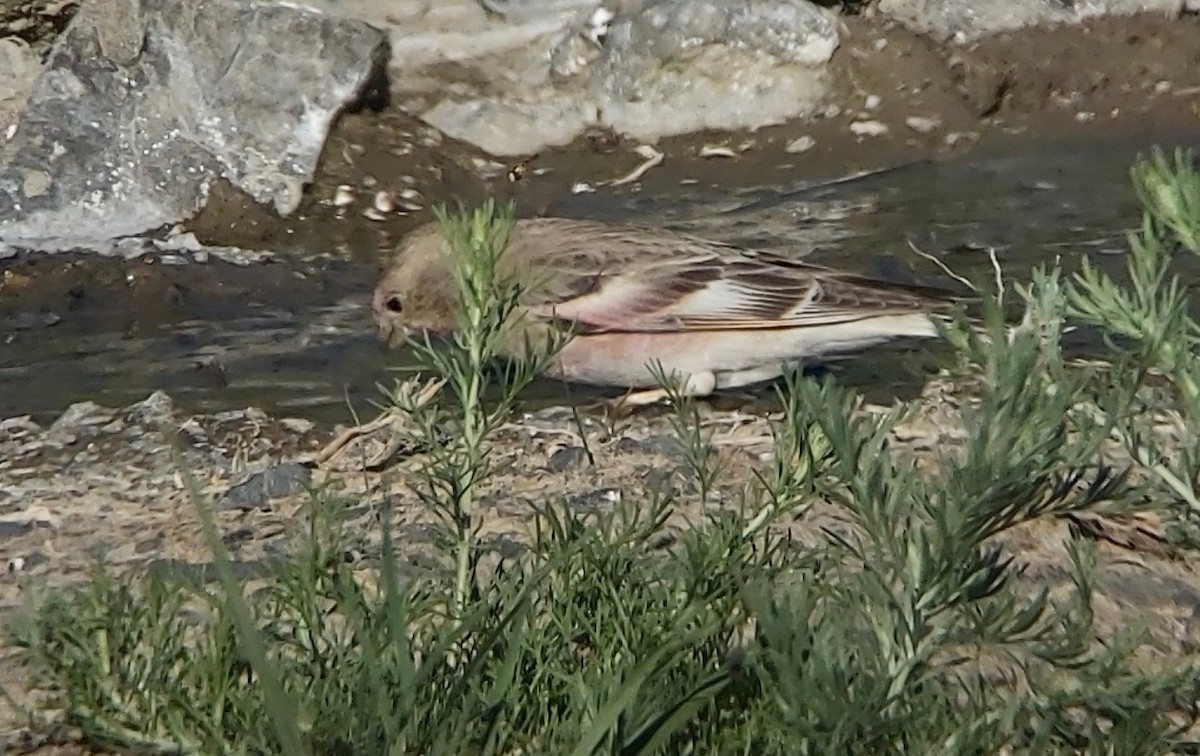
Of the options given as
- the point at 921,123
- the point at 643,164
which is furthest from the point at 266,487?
the point at 921,123

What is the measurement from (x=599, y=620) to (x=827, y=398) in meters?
0.45

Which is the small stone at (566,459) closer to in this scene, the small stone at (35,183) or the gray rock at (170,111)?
the gray rock at (170,111)

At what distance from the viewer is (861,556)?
2451 mm

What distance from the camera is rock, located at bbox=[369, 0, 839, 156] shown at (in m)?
8.71

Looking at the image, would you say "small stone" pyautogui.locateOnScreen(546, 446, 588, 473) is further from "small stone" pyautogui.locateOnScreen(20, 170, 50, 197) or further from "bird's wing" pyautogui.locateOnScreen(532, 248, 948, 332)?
"small stone" pyautogui.locateOnScreen(20, 170, 50, 197)

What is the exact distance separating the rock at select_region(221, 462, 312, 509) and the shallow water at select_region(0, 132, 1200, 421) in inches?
36.5

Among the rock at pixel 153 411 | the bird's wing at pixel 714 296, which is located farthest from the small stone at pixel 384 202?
the rock at pixel 153 411

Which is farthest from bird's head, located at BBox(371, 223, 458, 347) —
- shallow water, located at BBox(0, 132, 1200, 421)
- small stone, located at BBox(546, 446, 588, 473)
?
small stone, located at BBox(546, 446, 588, 473)

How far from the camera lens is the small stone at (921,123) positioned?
8.62 metres

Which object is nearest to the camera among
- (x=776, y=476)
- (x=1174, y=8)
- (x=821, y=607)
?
(x=821, y=607)

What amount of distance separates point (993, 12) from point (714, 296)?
3858 millimetres

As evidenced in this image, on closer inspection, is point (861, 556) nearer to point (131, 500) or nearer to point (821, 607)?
point (821, 607)

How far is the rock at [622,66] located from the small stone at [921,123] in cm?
44

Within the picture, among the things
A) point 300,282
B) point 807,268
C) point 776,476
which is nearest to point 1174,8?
point 807,268
